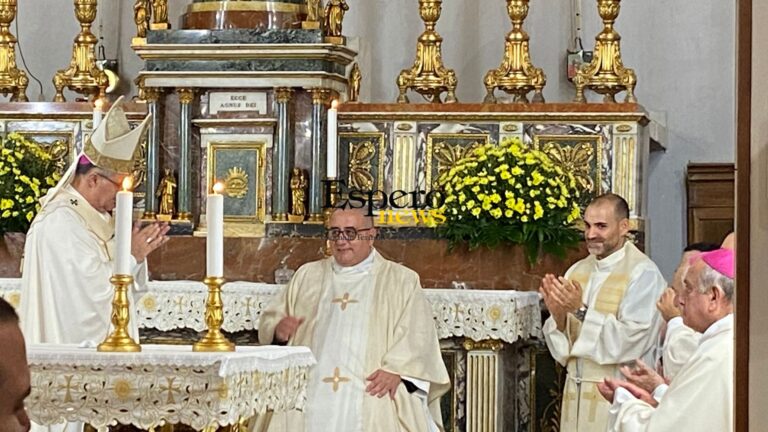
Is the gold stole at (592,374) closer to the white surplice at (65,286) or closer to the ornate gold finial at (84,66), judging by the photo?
the white surplice at (65,286)

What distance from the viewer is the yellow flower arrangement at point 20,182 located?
9.97m

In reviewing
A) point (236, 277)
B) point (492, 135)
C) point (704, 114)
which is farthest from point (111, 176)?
point (704, 114)

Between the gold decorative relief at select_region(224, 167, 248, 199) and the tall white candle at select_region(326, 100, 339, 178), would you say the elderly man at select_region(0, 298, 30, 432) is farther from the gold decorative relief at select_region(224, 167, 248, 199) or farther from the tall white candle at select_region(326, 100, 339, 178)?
the gold decorative relief at select_region(224, 167, 248, 199)

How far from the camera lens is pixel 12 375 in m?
2.60

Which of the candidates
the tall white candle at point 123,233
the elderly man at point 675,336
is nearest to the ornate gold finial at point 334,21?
the elderly man at point 675,336

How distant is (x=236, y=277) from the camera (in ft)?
32.3

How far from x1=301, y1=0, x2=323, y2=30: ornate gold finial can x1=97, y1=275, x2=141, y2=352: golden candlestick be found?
4431 millimetres

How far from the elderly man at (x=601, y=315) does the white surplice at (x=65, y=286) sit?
95.2 inches

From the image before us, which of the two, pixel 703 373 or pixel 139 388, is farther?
pixel 139 388

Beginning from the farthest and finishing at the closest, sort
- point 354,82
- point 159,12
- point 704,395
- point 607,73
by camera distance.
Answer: point 354,82 < point 159,12 < point 607,73 < point 704,395

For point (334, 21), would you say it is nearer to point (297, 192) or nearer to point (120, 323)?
point (297, 192)

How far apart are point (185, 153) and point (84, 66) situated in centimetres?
144

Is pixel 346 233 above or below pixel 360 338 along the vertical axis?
above

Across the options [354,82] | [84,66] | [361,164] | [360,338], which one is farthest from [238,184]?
[360,338]
